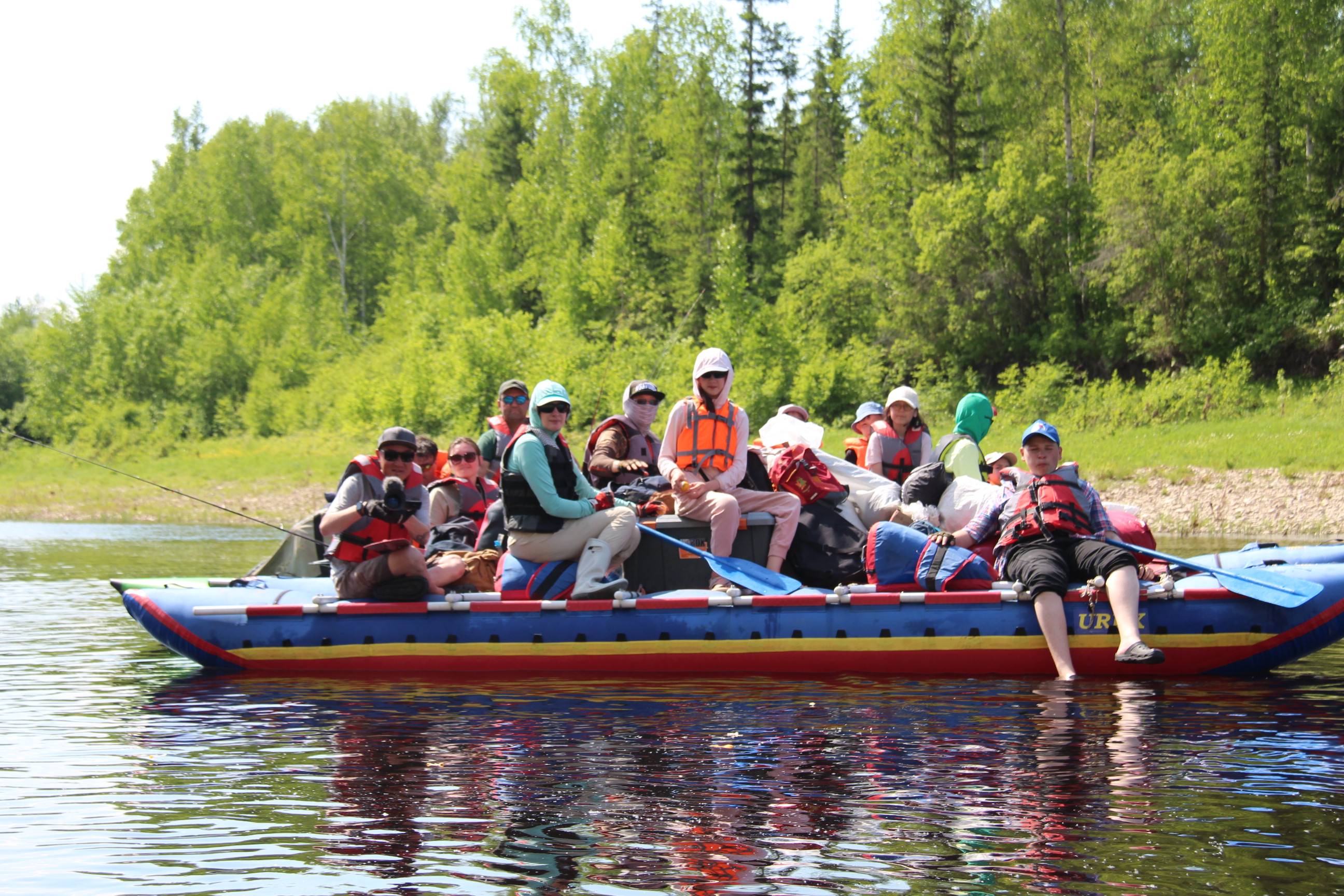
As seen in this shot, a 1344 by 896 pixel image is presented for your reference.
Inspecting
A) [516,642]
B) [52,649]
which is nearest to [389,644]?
→ [516,642]

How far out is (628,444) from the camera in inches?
336

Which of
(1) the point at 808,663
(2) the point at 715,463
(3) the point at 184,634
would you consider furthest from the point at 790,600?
(3) the point at 184,634

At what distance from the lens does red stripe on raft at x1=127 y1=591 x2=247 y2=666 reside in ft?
25.6

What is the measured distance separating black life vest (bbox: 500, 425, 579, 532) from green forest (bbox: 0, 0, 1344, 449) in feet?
69.4

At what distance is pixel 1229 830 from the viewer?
4398 millimetres

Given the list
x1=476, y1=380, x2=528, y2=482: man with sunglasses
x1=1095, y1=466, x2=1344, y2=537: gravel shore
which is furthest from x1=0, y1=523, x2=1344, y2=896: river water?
x1=1095, y1=466, x2=1344, y2=537: gravel shore

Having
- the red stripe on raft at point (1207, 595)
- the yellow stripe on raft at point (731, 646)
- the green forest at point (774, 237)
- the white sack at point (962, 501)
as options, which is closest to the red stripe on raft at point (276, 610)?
the yellow stripe on raft at point (731, 646)

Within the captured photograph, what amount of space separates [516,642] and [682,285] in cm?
3130

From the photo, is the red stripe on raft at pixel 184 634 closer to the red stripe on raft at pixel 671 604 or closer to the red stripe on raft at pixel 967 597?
the red stripe on raft at pixel 671 604

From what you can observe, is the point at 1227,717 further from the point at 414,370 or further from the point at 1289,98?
the point at 414,370

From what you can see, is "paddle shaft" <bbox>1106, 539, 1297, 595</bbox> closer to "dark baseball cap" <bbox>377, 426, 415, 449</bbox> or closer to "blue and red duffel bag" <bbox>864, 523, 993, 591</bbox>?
"blue and red duffel bag" <bbox>864, 523, 993, 591</bbox>

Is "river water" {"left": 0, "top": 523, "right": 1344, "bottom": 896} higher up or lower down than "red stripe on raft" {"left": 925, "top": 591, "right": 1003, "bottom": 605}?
lower down

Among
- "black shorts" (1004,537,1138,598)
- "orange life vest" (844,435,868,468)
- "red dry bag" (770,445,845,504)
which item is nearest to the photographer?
"black shorts" (1004,537,1138,598)

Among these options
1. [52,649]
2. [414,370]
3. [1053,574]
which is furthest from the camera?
[414,370]
